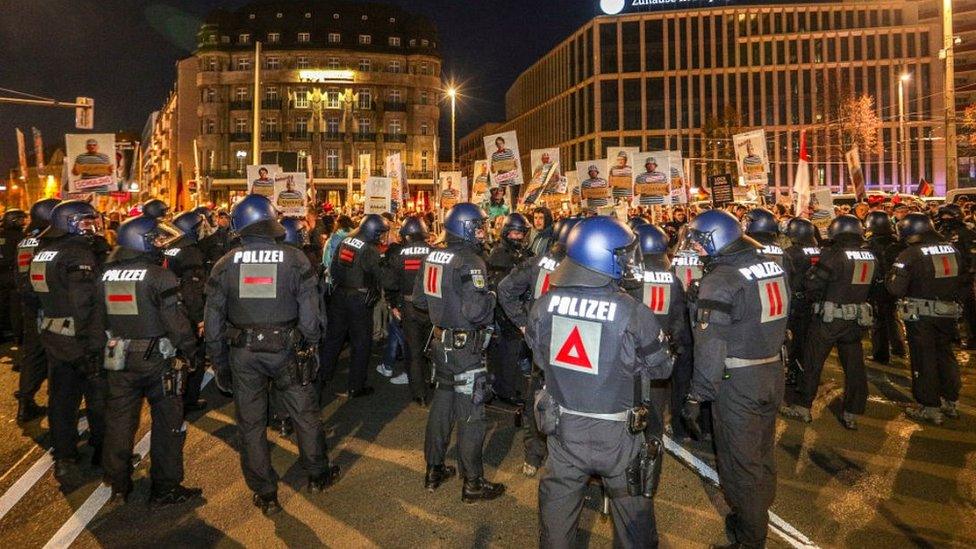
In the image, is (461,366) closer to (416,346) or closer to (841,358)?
(416,346)

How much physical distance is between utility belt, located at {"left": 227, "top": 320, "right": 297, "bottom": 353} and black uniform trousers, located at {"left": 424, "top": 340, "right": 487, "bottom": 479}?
1.25 metres

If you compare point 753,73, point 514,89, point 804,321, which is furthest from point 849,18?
point 804,321

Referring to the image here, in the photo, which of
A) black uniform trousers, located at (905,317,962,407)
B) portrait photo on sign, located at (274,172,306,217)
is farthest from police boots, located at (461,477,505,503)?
portrait photo on sign, located at (274,172,306,217)

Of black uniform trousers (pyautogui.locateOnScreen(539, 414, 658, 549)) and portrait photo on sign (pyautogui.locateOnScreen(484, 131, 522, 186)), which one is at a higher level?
portrait photo on sign (pyautogui.locateOnScreen(484, 131, 522, 186))

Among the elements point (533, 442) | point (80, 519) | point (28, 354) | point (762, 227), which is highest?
point (762, 227)

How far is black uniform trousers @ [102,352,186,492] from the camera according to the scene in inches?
203

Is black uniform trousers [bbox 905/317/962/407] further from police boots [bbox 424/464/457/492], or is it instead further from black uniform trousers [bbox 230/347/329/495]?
black uniform trousers [bbox 230/347/329/495]

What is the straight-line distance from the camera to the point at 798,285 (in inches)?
325

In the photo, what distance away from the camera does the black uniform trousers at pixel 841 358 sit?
686 cm

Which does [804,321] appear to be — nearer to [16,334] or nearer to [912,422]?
[912,422]

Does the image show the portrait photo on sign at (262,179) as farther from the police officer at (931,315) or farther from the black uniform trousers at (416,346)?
the police officer at (931,315)

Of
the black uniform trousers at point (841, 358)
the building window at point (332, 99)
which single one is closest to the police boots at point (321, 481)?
the black uniform trousers at point (841, 358)

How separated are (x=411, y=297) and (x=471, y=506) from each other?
326 centimetres


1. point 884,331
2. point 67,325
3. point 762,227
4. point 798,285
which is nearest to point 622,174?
point 884,331
